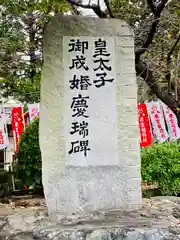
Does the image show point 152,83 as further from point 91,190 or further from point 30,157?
point 30,157

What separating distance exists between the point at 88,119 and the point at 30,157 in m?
2.87

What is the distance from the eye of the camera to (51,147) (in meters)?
4.04

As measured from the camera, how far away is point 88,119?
Result: 412 cm

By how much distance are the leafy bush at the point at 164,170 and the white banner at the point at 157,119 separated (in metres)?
2.73

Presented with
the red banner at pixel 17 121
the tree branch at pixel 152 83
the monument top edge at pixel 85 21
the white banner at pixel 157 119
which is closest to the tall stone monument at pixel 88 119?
the monument top edge at pixel 85 21

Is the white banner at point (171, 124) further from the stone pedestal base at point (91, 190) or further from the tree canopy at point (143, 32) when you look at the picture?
the stone pedestal base at point (91, 190)

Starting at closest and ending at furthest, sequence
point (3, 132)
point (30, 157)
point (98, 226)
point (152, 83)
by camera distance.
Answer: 1. point (98, 226)
2. point (152, 83)
3. point (30, 157)
4. point (3, 132)

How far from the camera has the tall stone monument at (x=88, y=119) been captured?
4.05m

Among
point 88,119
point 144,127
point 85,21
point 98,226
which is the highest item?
point 85,21

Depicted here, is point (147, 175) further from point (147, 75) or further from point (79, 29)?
point (79, 29)

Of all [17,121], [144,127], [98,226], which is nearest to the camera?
[98,226]

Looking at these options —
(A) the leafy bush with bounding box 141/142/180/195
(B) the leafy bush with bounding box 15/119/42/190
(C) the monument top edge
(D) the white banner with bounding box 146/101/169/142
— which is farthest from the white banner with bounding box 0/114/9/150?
(C) the monument top edge

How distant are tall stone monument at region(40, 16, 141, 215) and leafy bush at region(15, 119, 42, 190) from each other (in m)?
2.64

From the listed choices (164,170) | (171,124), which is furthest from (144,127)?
(164,170)
